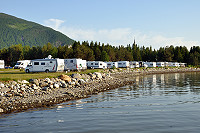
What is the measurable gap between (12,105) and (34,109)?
1.64 meters

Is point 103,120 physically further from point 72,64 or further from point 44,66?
point 72,64

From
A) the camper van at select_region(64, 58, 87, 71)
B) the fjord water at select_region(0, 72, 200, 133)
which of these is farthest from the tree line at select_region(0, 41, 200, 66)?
the fjord water at select_region(0, 72, 200, 133)

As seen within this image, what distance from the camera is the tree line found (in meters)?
99.4

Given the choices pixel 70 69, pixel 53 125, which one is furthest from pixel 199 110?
pixel 70 69

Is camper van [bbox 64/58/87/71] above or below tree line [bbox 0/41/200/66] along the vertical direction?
below

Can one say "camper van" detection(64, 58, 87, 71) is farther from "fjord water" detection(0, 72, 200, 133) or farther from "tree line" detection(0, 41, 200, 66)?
"tree line" detection(0, 41, 200, 66)

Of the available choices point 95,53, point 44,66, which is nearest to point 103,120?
point 44,66

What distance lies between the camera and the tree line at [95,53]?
99.4 metres

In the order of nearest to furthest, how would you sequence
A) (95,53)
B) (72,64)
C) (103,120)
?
(103,120) < (72,64) < (95,53)

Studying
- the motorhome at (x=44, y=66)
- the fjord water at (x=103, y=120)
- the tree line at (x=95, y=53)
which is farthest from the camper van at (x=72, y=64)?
the tree line at (x=95, y=53)

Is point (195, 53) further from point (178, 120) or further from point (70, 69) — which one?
point (178, 120)

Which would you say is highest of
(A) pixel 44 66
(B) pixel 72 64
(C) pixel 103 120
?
(B) pixel 72 64

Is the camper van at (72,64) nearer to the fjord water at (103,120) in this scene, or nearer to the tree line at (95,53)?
the fjord water at (103,120)

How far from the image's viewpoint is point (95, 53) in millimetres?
112875
